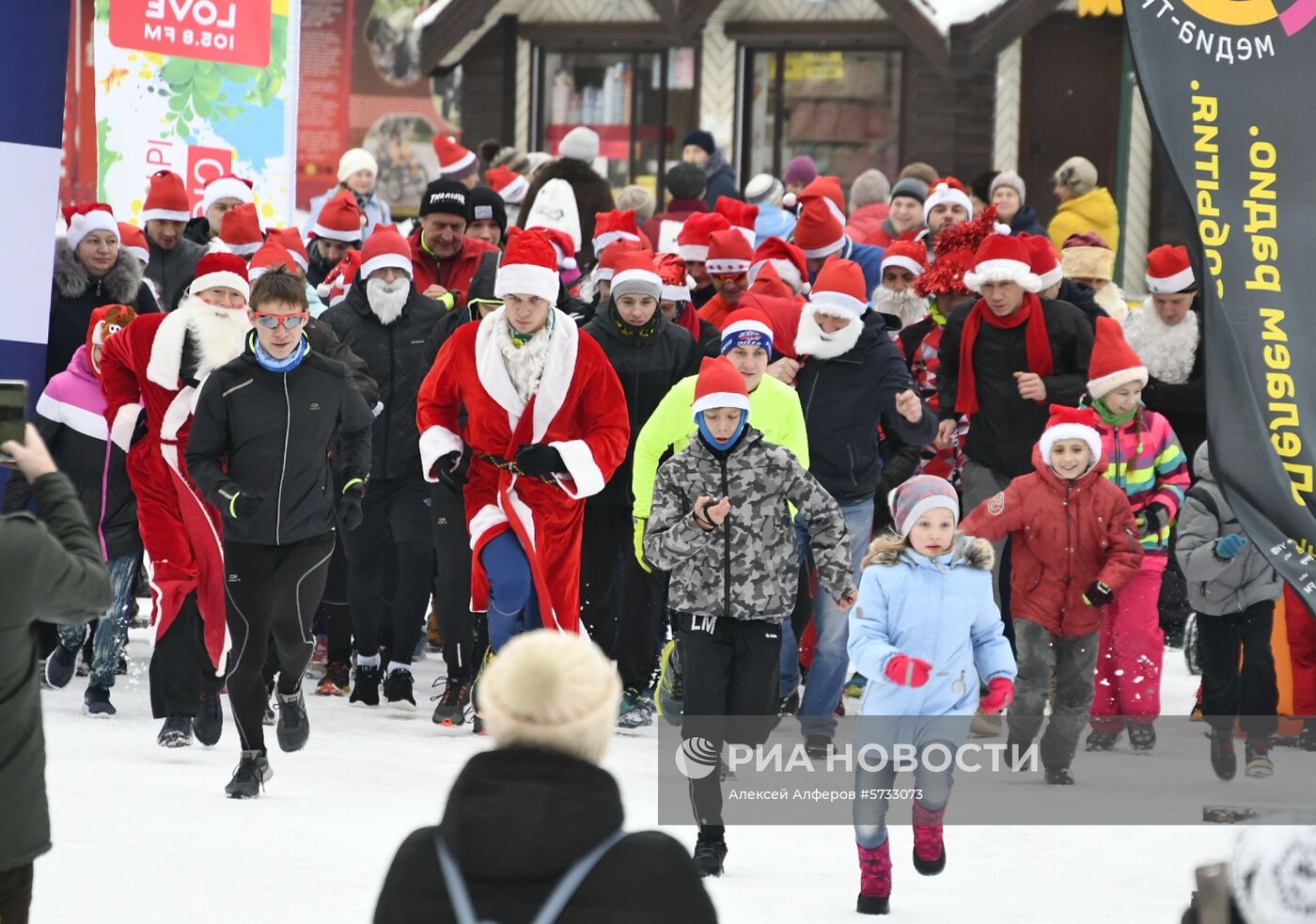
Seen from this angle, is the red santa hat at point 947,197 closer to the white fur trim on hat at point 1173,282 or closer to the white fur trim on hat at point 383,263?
the white fur trim on hat at point 1173,282

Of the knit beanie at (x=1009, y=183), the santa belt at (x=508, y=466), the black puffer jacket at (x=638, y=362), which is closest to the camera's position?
the santa belt at (x=508, y=466)

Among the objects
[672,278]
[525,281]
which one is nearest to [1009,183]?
[672,278]

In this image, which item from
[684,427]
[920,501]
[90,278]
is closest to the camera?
[920,501]

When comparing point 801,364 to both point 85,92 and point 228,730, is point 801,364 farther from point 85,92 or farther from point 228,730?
point 85,92

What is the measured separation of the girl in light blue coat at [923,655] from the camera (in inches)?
249

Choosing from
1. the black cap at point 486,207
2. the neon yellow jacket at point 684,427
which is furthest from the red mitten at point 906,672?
the black cap at point 486,207

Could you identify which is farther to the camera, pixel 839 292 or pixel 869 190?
pixel 869 190

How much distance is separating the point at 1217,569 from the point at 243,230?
492 cm

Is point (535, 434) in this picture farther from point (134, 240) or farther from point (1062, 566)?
point (134, 240)

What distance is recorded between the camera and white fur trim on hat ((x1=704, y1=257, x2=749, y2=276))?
32.7 feet

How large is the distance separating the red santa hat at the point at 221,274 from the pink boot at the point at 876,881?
339cm

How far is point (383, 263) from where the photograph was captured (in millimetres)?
9258

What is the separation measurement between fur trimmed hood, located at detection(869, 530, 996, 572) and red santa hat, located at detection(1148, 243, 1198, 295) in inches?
144

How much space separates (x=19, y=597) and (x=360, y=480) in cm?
381
